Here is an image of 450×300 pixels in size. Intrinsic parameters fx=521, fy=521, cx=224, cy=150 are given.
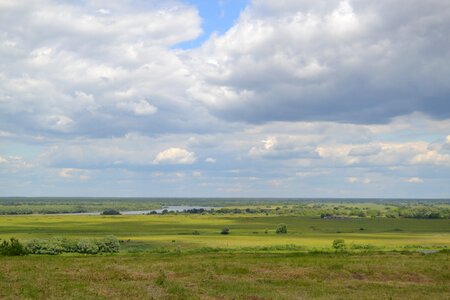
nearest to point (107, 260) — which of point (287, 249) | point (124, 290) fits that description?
point (124, 290)

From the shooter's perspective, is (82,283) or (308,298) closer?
(308,298)

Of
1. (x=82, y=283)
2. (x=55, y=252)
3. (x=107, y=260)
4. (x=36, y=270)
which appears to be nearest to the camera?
(x=82, y=283)

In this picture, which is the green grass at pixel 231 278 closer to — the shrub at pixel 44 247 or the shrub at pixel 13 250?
the shrub at pixel 13 250

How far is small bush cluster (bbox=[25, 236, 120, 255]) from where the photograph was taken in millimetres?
74438

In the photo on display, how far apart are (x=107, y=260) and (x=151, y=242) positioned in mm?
44070

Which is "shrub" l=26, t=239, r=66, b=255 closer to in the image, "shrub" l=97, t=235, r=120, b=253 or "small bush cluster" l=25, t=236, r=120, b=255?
"small bush cluster" l=25, t=236, r=120, b=255

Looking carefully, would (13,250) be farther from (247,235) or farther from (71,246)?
(247,235)

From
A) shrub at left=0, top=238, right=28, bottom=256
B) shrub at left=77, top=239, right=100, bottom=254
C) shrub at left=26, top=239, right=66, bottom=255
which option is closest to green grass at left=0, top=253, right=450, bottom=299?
shrub at left=0, top=238, right=28, bottom=256

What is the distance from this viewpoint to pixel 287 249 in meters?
82.6

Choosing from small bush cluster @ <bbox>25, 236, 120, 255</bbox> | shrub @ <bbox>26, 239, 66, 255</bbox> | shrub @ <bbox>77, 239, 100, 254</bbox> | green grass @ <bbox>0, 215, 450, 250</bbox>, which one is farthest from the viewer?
green grass @ <bbox>0, 215, 450, 250</bbox>

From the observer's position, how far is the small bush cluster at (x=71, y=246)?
2931 inches

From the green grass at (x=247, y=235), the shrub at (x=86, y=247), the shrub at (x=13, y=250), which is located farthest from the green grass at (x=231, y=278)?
the green grass at (x=247, y=235)

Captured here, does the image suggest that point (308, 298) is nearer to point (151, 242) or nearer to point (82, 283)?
point (82, 283)

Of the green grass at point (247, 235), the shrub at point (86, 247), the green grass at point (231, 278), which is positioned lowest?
the green grass at point (247, 235)
